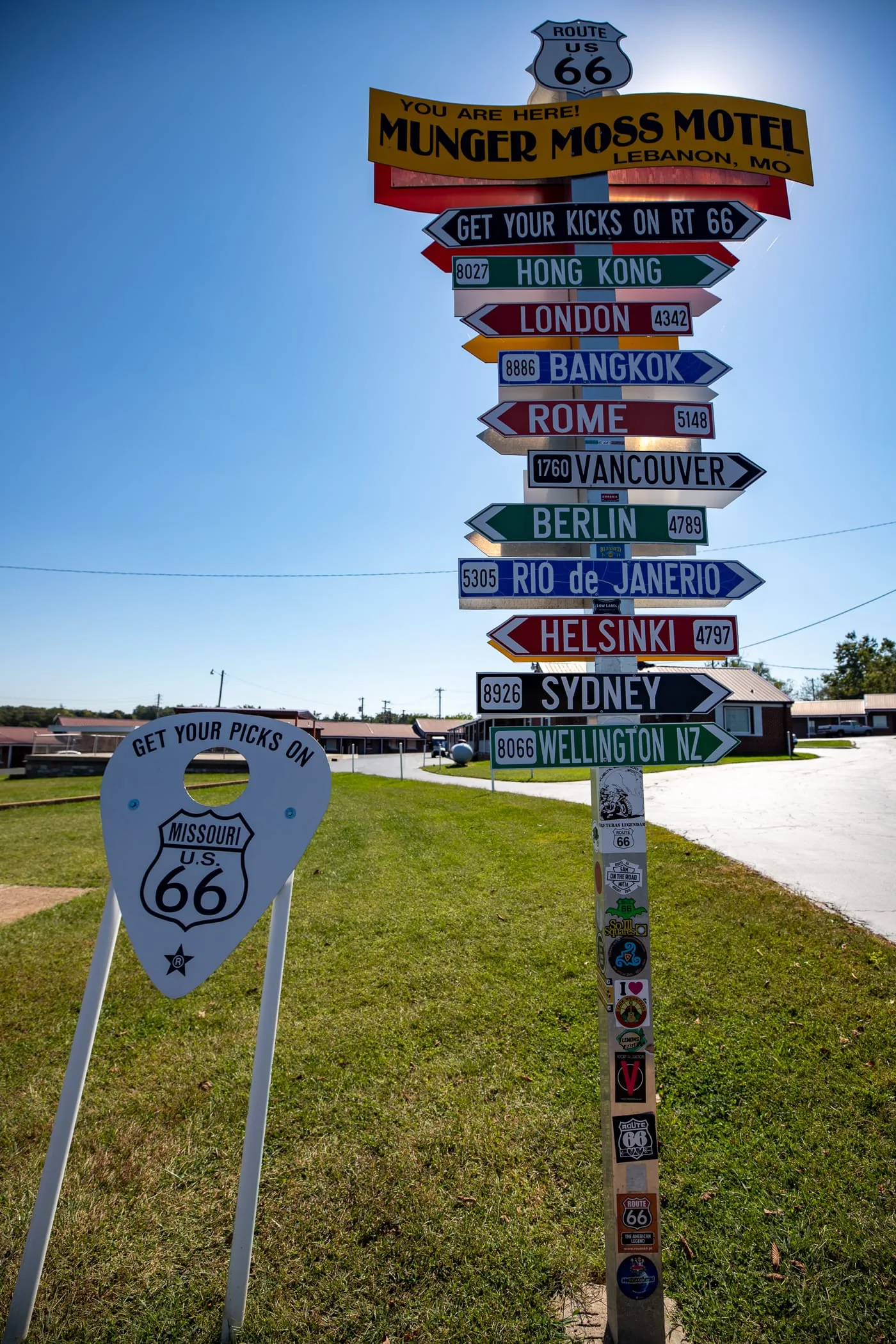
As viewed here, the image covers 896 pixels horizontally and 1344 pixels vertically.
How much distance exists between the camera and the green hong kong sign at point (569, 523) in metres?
2.52

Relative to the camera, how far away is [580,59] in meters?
2.87

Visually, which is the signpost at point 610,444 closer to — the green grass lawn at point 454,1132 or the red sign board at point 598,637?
the red sign board at point 598,637

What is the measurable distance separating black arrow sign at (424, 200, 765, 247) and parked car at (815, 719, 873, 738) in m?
58.4

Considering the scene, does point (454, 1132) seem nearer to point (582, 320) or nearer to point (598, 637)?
point (598, 637)

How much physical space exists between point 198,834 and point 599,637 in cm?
173

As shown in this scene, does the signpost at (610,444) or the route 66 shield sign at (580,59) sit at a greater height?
the route 66 shield sign at (580,59)

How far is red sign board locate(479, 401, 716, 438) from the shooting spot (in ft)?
8.48

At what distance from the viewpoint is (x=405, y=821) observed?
12.5m

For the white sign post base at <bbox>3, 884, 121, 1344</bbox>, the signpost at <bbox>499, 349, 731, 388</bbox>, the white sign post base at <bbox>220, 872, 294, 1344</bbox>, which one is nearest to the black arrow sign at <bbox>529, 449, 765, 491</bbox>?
the signpost at <bbox>499, 349, 731, 388</bbox>

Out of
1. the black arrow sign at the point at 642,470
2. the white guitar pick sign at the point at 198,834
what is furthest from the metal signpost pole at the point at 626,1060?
the white guitar pick sign at the point at 198,834

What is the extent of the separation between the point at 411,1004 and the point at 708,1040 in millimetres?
2023

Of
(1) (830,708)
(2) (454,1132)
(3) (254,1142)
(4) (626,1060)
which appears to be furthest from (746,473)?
(1) (830,708)

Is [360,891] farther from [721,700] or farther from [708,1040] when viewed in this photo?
[721,700]

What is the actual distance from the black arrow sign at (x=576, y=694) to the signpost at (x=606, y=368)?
48.3 inches
